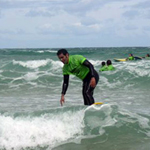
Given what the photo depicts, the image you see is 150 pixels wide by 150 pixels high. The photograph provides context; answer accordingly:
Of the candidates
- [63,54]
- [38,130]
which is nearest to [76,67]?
[63,54]

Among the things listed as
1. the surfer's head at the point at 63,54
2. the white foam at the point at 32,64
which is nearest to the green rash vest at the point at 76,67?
the surfer's head at the point at 63,54

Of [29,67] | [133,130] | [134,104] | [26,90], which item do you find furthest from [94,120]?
[29,67]

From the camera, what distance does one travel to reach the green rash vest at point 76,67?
598cm

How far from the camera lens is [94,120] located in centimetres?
670

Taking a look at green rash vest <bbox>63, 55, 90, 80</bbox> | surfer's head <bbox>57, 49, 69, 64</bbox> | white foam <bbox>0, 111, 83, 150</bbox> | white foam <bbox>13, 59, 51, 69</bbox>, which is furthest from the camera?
white foam <bbox>13, 59, 51, 69</bbox>

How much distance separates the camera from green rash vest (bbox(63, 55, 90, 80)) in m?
5.98

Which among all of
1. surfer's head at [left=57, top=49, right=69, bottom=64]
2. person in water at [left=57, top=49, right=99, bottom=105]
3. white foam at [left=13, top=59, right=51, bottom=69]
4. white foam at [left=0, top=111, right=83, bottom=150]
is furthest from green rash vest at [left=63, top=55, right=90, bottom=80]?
white foam at [left=13, top=59, right=51, bottom=69]

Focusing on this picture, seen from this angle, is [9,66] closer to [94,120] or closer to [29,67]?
[29,67]

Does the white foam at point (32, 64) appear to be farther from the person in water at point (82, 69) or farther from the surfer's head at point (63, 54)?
the surfer's head at point (63, 54)

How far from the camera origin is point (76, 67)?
238 inches

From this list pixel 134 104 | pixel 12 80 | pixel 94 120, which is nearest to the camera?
pixel 94 120

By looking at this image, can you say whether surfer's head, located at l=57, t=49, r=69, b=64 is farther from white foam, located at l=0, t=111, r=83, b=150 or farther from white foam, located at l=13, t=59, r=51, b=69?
white foam, located at l=13, t=59, r=51, b=69

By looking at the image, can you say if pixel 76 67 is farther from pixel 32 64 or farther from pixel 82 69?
pixel 32 64

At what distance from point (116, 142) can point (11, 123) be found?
1.99 m
